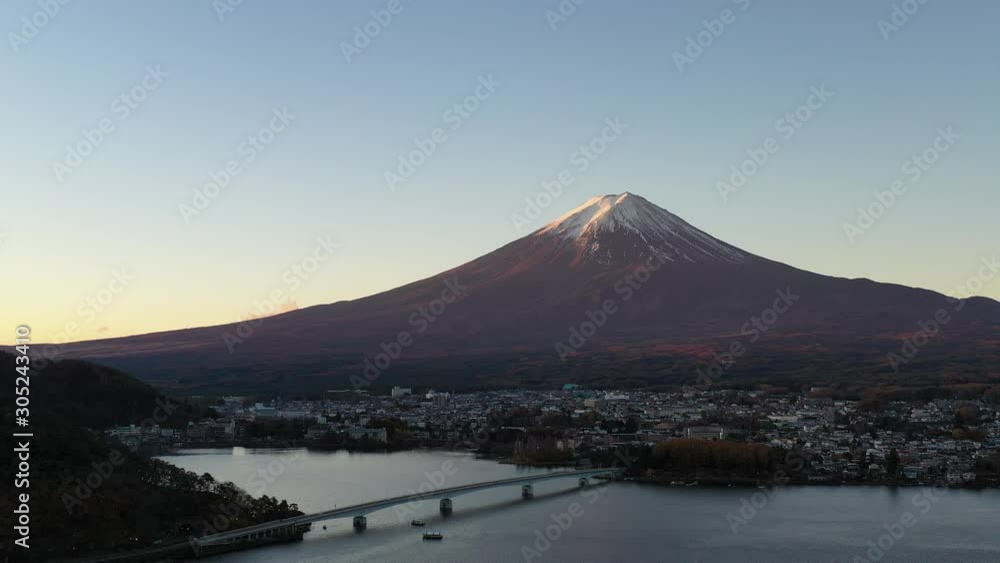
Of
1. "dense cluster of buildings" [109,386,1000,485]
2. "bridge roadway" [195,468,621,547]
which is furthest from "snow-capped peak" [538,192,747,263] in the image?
"bridge roadway" [195,468,621,547]

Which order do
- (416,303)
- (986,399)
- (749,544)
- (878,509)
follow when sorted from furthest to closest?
(416,303) → (986,399) → (878,509) → (749,544)

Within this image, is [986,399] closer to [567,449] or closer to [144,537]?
[567,449]

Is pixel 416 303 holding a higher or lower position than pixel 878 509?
higher

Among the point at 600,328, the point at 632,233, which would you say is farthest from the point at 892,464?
the point at 632,233

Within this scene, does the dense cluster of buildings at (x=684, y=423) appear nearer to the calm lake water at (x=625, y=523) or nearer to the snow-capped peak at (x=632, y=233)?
the calm lake water at (x=625, y=523)

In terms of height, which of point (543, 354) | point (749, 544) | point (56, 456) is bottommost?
point (749, 544)

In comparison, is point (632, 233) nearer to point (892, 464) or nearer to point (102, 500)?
point (892, 464)

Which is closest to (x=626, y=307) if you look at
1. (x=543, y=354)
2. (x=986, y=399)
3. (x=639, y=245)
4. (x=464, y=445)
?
(x=639, y=245)
